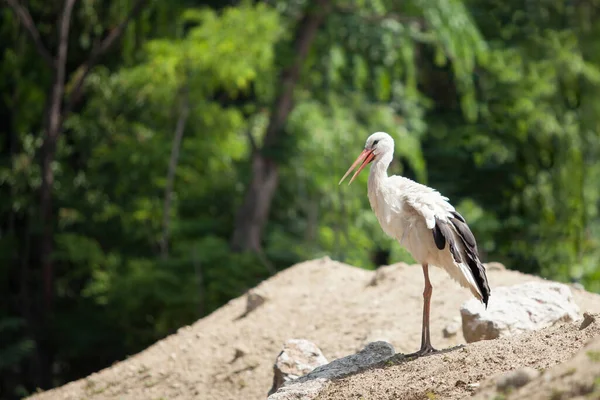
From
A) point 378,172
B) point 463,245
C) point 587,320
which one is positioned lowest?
point 587,320

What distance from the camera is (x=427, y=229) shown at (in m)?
7.35

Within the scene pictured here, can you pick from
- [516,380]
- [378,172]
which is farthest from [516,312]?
[516,380]

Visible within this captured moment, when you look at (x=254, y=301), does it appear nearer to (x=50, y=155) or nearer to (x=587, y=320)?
(x=587, y=320)

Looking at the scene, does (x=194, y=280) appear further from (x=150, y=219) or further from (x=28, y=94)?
(x=28, y=94)

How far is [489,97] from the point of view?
18047 millimetres

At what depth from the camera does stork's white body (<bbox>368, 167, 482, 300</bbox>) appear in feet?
23.9

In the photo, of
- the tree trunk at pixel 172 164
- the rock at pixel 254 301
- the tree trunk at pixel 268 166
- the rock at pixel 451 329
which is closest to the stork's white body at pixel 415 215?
the rock at pixel 451 329

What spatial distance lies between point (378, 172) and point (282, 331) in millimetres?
2660

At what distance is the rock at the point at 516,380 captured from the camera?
17.2 feet

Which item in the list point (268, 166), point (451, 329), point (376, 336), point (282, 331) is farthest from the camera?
point (268, 166)

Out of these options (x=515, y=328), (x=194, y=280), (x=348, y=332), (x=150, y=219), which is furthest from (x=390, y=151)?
(x=150, y=219)

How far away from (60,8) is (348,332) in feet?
35.3

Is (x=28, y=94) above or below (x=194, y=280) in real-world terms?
above

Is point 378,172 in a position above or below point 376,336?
above
